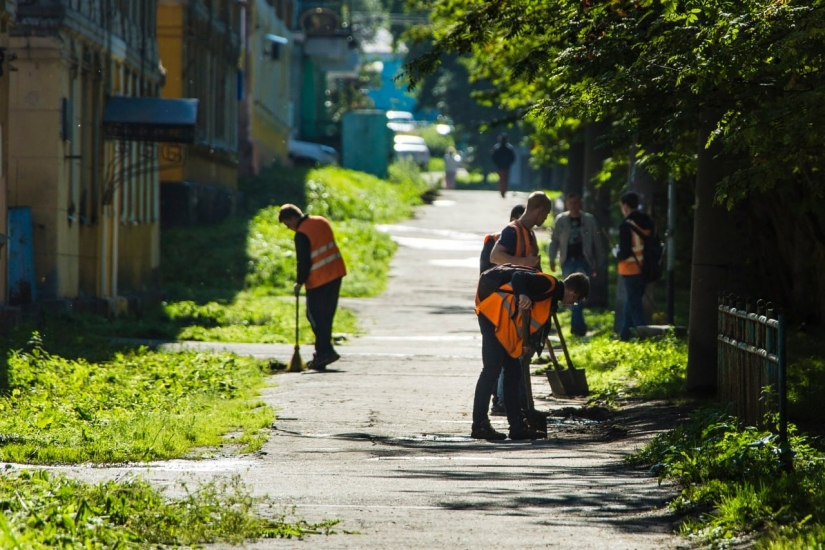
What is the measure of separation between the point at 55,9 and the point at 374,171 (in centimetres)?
3521

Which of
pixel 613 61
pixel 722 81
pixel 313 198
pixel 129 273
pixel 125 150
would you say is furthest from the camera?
pixel 313 198

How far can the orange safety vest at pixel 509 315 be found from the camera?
35.7 ft

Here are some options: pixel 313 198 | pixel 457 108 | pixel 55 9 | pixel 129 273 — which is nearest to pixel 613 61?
pixel 55 9

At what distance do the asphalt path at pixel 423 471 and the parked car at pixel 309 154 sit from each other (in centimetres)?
3491

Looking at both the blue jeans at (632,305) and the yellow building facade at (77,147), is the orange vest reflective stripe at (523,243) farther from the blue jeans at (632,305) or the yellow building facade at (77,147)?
the yellow building facade at (77,147)

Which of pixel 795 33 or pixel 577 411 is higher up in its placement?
pixel 795 33

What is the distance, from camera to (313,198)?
1544 inches

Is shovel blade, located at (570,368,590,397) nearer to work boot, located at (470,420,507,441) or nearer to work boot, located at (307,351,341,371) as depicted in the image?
work boot, located at (470,420,507,441)

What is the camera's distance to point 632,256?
1820 cm

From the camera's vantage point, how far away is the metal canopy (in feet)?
68.3

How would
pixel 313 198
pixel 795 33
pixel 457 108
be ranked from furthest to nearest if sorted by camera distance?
pixel 457 108
pixel 313 198
pixel 795 33

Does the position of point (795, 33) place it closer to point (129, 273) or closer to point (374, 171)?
point (129, 273)

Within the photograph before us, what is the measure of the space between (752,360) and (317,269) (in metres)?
7.81

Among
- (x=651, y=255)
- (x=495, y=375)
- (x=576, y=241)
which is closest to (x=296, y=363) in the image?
(x=576, y=241)
